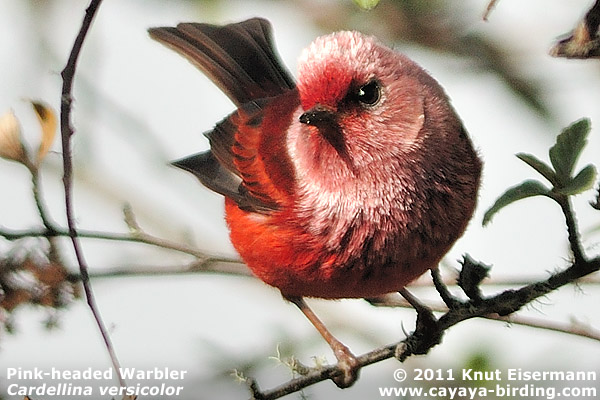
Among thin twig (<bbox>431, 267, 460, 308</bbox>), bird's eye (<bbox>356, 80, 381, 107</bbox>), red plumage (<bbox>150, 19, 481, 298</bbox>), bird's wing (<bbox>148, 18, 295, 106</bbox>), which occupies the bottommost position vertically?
thin twig (<bbox>431, 267, 460, 308</bbox>)

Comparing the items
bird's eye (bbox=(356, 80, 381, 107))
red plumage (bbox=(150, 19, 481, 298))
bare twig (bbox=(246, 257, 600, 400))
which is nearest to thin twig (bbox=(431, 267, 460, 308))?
bare twig (bbox=(246, 257, 600, 400))

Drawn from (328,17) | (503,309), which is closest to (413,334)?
(503,309)

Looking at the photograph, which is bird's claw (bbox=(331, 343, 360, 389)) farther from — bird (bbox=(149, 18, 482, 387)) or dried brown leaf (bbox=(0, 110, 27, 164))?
dried brown leaf (bbox=(0, 110, 27, 164))

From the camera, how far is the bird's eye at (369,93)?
11.1 feet

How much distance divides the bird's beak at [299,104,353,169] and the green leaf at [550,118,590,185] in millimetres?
1232

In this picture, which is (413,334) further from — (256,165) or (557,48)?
(557,48)

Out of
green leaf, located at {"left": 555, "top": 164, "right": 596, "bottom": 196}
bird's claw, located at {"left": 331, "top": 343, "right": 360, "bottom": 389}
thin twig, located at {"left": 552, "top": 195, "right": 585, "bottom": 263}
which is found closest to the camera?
green leaf, located at {"left": 555, "top": 164, "right": 596, "bottom": 196}

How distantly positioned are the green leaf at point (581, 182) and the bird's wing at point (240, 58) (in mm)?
2964

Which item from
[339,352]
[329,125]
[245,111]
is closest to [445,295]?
[329,125]

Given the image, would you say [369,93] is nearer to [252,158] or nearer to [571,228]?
[252,158]

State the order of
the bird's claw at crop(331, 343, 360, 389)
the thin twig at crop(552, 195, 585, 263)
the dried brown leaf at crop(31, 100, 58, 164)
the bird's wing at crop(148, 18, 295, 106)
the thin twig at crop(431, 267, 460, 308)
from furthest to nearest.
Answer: the bird's wing at crop(148, 18, 295, 106), the bird's claw at crop(331, 343, 360, 389), the thin twig at crop(431, 267, 460, 308), the dried brown leaf at crop(31, 100, 58, 164), the thin twig at crop(552, 195, 585, 263)

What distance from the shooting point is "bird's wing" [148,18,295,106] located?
4789mm

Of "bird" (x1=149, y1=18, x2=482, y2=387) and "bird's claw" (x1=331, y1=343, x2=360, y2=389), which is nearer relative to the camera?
"bird" (x1=149, y1=18, x2=482, y2=387)

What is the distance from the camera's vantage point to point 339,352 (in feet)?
13.9
